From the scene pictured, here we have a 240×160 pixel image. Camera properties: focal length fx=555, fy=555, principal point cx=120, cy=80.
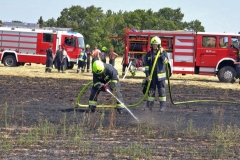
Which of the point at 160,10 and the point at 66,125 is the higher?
the point at 160,10

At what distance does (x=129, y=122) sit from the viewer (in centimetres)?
1103

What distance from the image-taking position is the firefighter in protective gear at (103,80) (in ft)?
39.2

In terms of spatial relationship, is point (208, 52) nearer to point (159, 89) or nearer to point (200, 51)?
point (200, 51)

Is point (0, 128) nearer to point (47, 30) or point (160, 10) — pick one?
point (47, 30)

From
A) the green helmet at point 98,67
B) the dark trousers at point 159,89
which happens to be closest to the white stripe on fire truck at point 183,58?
the dark trousers at point 159,89

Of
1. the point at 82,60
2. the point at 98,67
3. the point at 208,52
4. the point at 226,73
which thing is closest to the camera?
the point at 98,67

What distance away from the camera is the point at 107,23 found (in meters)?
82.2

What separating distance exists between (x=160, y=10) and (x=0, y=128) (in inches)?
3729

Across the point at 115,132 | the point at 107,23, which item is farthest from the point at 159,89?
the point at 107,23

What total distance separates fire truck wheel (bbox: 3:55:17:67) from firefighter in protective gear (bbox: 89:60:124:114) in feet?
71.8

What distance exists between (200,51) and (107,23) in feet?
188

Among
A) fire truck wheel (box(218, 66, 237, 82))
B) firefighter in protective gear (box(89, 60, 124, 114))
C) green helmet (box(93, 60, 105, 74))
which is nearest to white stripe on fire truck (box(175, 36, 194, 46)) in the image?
fire truck wheel (box(218, 66, 237, 82))

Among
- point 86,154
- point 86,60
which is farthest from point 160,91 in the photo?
point 86,60

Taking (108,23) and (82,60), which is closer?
(82,60)
